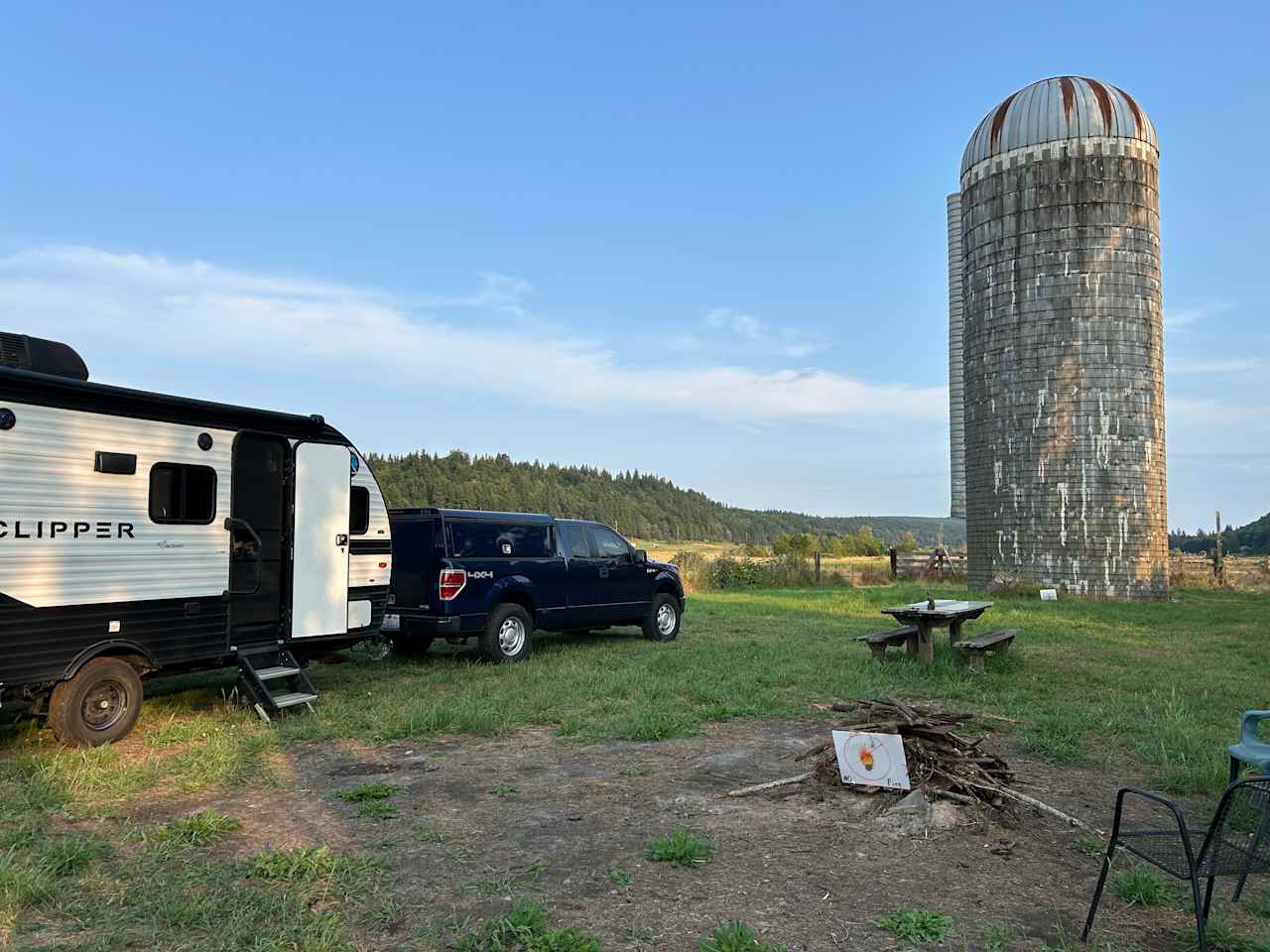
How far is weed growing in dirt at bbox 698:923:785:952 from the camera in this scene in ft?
13.1

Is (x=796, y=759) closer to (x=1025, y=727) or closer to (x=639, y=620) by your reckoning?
(x=1025, y=727)

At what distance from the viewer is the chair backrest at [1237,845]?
3812 millimetres

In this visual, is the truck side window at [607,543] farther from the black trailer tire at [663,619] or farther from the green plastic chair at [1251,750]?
the green plastic chair at [1251,750]

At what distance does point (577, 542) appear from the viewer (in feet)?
45.1

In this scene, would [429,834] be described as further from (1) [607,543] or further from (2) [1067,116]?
(2) [1067,116]

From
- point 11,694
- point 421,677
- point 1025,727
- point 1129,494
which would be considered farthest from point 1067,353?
point 11,694

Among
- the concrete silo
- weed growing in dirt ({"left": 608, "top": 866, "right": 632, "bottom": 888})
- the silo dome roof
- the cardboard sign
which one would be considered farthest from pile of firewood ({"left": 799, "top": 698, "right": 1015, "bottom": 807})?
the silo dome roof

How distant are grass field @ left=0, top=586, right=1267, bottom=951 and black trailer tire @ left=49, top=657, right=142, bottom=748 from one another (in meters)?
0.18

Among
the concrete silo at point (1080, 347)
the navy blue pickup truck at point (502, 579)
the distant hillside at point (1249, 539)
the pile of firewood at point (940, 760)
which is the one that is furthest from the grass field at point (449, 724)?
the distant hillside at point (1249, 539)

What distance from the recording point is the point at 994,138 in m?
24.8

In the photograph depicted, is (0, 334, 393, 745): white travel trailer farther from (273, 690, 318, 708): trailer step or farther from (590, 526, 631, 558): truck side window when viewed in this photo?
(590, 526, 631, 558): truck side window

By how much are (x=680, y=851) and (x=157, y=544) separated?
558 centimetres

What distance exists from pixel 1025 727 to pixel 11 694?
28.4 feet

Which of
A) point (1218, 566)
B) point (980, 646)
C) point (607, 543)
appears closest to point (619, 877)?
point (980, 646)
